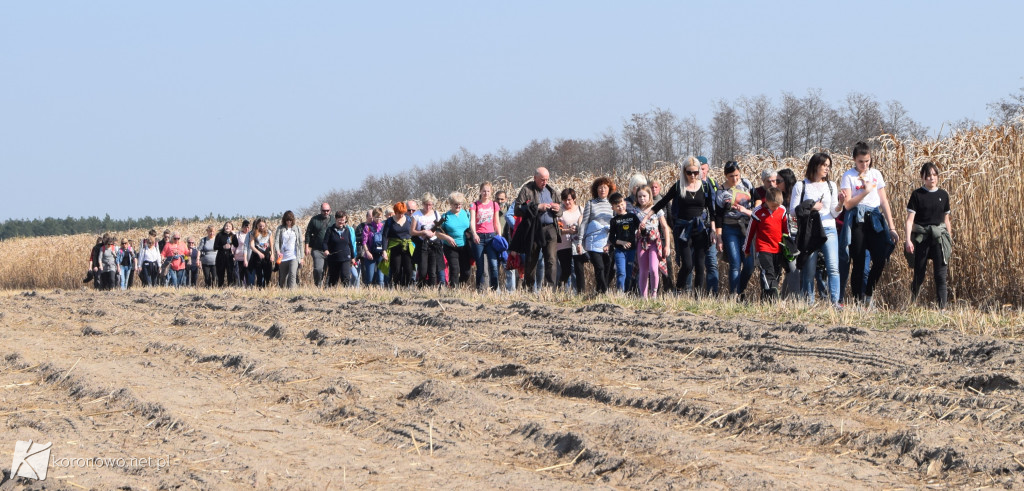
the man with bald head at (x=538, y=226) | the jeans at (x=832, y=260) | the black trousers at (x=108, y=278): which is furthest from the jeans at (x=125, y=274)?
the jeans at (x=832, y=260)

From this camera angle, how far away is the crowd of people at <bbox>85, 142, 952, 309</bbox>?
37.5ft

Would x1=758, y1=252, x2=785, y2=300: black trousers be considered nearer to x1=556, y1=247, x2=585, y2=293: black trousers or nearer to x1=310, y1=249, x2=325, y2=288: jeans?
x1=556, y1=247, x2=585, y2=293: black trousers

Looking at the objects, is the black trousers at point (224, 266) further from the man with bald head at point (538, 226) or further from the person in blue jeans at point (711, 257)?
the person in blue jeans at point (711, 257)

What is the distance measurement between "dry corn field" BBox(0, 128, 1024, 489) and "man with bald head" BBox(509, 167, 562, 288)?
2207mm

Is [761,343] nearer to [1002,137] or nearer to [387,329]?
[387,329]

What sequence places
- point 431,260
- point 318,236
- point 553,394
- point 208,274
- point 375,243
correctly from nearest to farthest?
point 553,394
point 431,260
point 318,236
point 375,243
point 208,274

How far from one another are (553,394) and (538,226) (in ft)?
24.6

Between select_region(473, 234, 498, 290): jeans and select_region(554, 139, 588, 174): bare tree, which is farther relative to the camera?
select_region(554, 139, 588, 174): bare tree

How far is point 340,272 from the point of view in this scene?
19.3 metres

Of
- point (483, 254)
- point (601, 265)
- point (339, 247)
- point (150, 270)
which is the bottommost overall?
point (150, 270)

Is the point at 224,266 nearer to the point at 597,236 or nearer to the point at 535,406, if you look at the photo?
the point at 597,236

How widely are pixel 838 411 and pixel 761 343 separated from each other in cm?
217

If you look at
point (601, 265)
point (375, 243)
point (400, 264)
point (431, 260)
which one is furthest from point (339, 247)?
point (601, 265)

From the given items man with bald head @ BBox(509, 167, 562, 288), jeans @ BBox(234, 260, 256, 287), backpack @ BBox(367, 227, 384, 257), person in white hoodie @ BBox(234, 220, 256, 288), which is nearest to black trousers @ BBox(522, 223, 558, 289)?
man with bald head @ BBox(509, 167, 562, 288)
